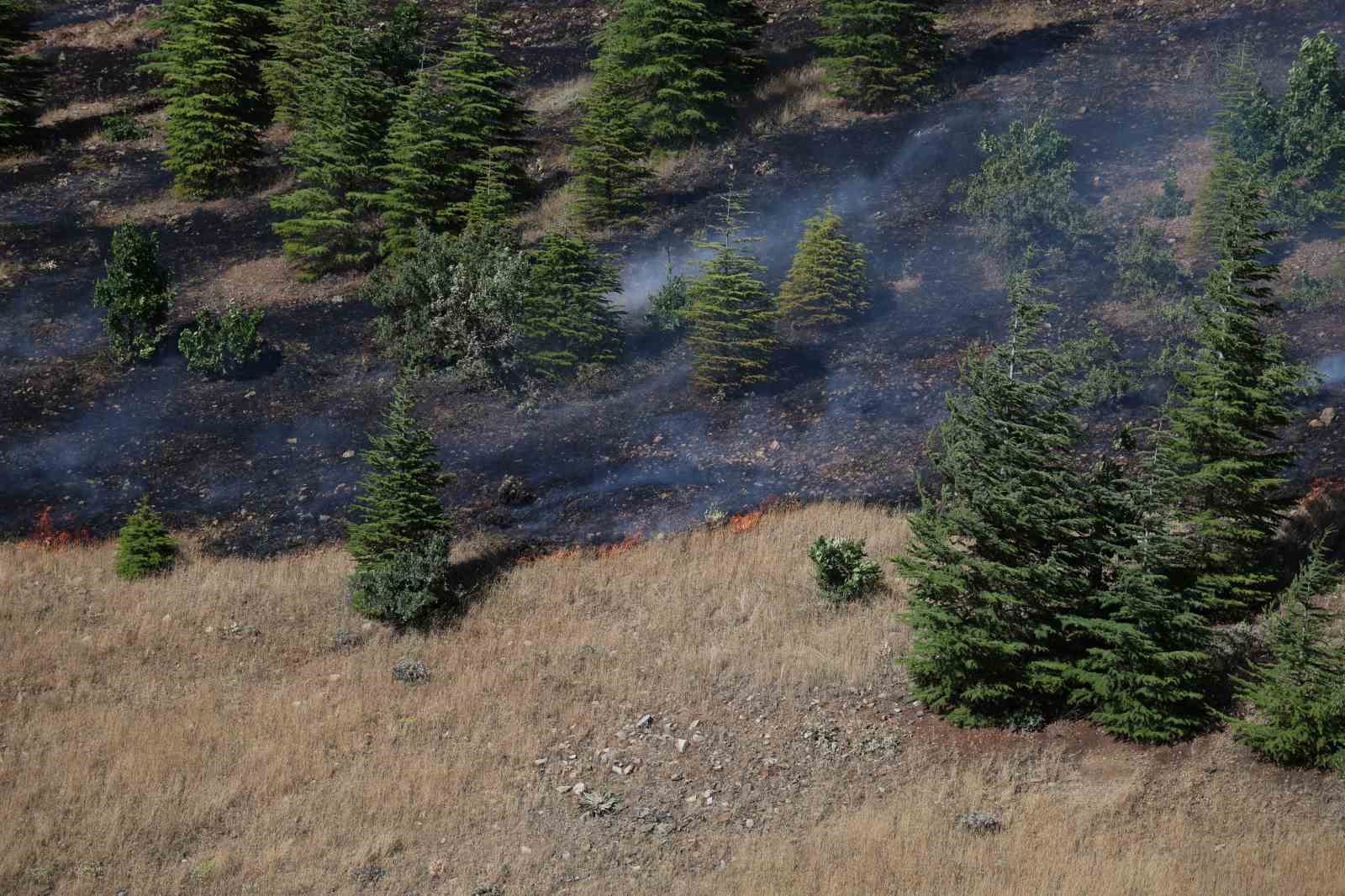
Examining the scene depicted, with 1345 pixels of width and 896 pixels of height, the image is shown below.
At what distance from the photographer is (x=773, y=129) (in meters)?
34.7

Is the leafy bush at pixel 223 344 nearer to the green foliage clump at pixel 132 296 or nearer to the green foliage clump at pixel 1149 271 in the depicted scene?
the green foliage clump at pixel 132 296

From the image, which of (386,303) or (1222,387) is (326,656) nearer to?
(386,303)

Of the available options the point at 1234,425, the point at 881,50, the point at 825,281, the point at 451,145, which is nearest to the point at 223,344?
the point at 451,145

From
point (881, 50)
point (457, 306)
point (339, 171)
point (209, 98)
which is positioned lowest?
point (457, 306)

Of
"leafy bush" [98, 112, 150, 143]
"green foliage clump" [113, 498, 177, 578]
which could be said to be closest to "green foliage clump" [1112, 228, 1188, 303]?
"green foliage clump" [113, 498, 177, 578]

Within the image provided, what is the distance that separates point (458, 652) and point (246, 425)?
380 inches

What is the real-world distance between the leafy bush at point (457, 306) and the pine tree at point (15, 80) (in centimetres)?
1949

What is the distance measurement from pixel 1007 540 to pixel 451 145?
2037cm

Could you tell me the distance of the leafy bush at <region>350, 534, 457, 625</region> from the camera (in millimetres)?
19219

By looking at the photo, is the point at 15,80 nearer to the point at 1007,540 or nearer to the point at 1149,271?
the point at 1149,271

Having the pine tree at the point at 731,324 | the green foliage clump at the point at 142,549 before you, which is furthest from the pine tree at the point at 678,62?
the green foliage clump at the point at 142,549

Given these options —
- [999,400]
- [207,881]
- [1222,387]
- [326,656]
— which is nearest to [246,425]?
[326,656]

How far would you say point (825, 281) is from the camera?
2633cm

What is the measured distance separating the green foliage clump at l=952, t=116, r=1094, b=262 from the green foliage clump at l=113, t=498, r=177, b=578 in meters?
19.3
